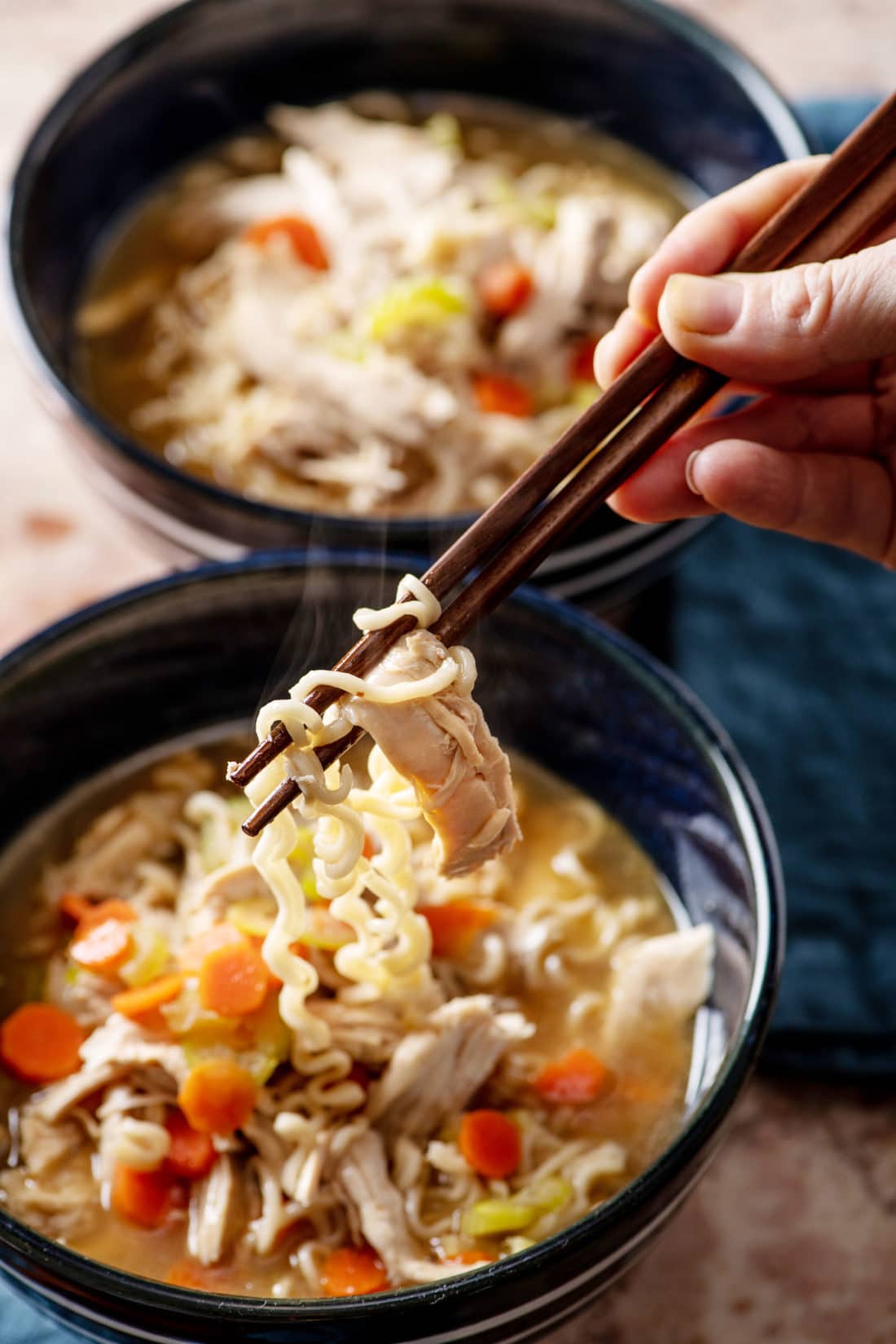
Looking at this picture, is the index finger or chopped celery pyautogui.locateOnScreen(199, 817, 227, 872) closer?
the index finger

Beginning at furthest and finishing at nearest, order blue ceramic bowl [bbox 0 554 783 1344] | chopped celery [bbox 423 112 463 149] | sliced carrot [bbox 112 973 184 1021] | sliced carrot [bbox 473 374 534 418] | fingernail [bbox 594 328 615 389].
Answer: chopped celery [bbox 423 112 463 149] → sliced carrot [bbox 473 374 534 418] → fingernail [bbox 594 328 615 389] → sliced carrot [bbox 112 973 184 1021] → blue ceramic bowl [bbox 0 554 783 1344]

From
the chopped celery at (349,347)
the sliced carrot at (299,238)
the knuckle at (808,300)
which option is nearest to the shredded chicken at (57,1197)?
the knuckle at (808,300)

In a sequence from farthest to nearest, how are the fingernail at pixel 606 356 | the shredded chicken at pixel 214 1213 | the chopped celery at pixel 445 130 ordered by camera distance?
the chopped celery at pixel 445 130 < the fingernail at pixel 606 356 < the shredded chicken at pixel 214 1213

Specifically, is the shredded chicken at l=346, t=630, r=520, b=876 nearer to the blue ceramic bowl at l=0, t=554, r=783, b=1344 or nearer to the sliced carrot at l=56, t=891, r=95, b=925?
the blue ceramic bowl at l=0, t=554, r=783, b=1344

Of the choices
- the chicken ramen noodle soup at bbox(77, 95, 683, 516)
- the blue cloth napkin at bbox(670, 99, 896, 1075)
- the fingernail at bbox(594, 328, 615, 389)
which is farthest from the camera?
the chicken ramen noodle soup at bbox(77, 95, 683, 516)

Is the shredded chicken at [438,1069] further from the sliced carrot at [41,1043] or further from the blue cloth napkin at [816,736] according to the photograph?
the blue cloth napkin at [816,736]

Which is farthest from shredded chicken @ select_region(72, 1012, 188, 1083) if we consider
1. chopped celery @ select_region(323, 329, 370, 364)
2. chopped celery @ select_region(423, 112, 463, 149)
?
chopped celery @ select_region(423, 112, 463, 149)

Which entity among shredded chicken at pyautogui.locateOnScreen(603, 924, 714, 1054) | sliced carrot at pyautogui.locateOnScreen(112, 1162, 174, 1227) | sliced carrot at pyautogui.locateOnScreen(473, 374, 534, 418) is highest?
sliced carrot at pyautogui.locateOnScreen(473, 374, 534, 418)

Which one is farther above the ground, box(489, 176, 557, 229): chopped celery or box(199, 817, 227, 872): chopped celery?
box(489, 176, 557, 229): chopped celery
